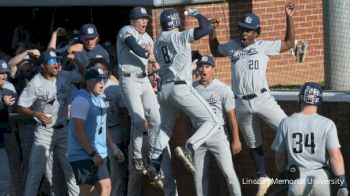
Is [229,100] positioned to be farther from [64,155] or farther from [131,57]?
[64,155]

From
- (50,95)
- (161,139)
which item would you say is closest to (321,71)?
(161,139)

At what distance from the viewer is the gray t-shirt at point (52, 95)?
13883mm

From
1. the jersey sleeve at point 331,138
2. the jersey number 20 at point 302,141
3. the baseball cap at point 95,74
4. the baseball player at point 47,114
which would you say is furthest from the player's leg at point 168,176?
the jersey sleeve at point 331,138

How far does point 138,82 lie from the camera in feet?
44.4

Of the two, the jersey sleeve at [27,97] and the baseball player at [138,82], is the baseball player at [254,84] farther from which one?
the jersey sleeve at [27,97]

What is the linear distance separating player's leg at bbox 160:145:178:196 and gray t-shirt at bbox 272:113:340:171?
3275mm

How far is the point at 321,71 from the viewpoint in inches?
558

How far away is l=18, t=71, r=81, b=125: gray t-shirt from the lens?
13.9 m

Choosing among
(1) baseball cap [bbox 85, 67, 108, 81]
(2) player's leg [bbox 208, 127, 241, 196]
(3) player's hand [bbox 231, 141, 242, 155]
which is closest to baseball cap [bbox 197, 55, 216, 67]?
(2) player's leg [bbox 208, 127, 241, 196]

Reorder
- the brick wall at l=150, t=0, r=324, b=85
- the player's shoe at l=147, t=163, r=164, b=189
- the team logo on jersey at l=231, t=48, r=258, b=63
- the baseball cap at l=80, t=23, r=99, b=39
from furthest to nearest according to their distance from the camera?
1. the brick wall at l=150, t=0, r=324, b=85
2. the baseball cap at l=80, t=23, r=99, b=39
3. the player's shoe at l=147, t=163, r=164, b=189
4. the team logo on jersey at l=231, t=48, r=258, b=63

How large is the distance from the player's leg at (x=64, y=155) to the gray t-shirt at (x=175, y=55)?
2.06 meters

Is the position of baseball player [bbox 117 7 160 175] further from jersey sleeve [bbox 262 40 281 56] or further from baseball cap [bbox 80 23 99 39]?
jersey sleeve [bbox 262 40 281 56]

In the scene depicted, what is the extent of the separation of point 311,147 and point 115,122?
4.36m

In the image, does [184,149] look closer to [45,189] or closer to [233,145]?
[233,145]
